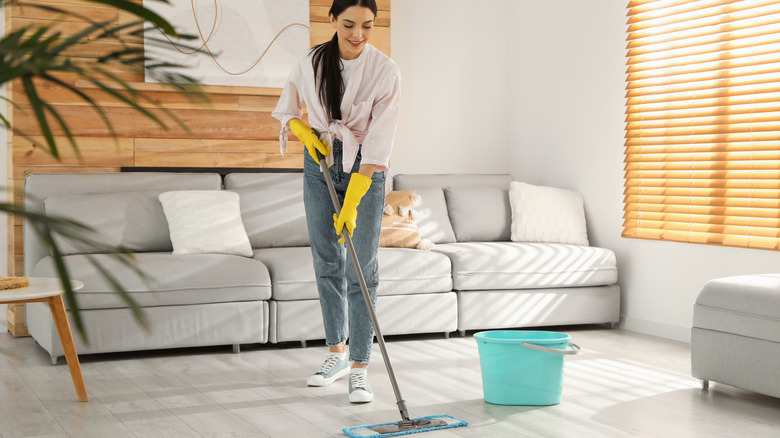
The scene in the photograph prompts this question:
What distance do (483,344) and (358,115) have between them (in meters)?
0.86

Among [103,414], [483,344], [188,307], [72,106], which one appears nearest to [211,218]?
[188,307]

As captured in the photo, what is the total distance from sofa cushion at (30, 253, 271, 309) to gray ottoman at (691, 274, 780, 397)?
1810 mm

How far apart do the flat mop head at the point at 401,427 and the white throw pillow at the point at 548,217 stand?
2.20 metres

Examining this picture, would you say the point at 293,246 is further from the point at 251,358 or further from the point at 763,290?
the point at 763,290

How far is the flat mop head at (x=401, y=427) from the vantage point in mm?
2271

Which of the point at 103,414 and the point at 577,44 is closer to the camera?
the point at 103,414

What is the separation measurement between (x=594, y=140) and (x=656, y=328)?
3.61 feet

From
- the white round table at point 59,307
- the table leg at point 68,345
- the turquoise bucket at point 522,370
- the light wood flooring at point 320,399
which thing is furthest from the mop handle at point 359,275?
the table leg at point 68,345

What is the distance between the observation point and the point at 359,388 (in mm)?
2670

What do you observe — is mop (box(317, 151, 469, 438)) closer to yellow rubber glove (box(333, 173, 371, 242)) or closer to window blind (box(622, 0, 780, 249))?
yellow rubber glove (box(333, 173, 371, 242))

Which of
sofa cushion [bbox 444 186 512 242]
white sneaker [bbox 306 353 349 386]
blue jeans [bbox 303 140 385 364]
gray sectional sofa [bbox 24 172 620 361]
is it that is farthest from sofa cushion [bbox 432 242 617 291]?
blue jeans [bbox 303 140 385 364]

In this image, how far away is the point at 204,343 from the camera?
3488mm

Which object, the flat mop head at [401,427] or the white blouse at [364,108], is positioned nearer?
the flat mop head at [401,427]

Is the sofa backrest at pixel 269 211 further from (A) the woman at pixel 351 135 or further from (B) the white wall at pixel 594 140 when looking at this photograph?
(B) the white wall at pixel 594 140
